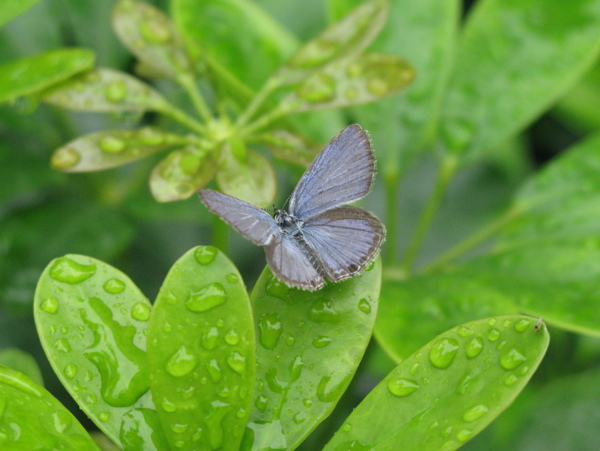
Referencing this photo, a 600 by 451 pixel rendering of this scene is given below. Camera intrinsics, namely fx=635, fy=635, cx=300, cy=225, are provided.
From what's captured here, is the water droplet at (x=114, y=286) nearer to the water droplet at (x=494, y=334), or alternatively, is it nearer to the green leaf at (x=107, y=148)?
the green leaf at (x=107, y=148)

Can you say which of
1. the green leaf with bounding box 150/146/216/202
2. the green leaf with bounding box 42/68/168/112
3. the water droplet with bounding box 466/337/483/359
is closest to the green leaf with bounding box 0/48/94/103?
the green leaf with bounding box 42/68/168/112

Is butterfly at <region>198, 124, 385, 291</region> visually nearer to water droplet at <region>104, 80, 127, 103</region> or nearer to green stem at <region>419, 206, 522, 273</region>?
water droplet at <region>104, 80, 127, 103</region>

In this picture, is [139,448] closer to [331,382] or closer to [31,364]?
[331,382]

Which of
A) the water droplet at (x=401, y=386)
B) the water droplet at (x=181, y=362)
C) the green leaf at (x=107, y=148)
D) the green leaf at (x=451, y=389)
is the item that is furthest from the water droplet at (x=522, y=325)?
the green leaf at (x=107, y=148)

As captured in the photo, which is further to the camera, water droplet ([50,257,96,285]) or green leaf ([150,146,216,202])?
green leaf ([150,146,216,202])

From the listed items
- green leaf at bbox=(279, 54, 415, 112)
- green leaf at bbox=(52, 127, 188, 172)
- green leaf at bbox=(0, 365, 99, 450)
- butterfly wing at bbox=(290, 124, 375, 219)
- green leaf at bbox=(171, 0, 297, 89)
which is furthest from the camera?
green leaf at bbox=(171, 0, 297, 89)

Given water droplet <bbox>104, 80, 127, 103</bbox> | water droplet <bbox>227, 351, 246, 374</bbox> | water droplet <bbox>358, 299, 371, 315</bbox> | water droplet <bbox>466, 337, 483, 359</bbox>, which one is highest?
water droplet <bbox>104, 80, 127, 103</bbox>
